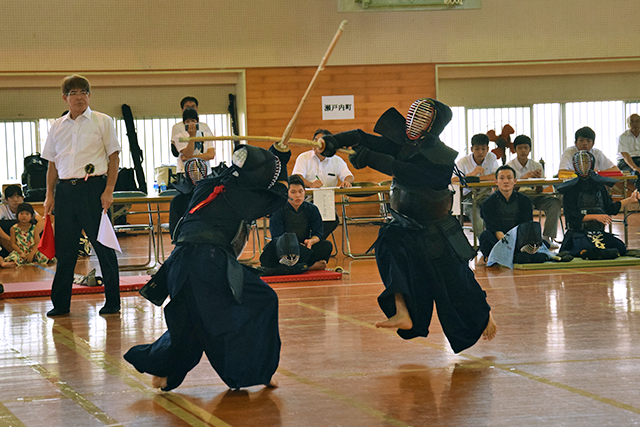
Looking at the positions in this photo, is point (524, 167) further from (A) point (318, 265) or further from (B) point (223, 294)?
(B) point (223, 294)

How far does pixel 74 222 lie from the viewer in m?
5.13

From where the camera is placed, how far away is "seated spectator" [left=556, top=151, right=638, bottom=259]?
7.52m

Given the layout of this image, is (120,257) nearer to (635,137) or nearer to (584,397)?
(584,397)

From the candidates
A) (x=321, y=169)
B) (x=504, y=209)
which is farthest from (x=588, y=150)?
(x=321, y=169)

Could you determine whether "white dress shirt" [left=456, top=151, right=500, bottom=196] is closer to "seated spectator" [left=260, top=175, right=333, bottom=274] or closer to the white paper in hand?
"seated spectator" [left=260, top=175, right=333, bottom=274]

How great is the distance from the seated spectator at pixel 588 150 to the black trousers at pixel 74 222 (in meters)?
6.10

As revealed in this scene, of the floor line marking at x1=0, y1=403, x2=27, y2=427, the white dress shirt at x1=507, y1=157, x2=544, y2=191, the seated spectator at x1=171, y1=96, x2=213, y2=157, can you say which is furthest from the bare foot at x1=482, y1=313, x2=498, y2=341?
the white dress shirt at x1=507, y1=157, x2=544, y2=191

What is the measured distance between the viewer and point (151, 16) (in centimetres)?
1218

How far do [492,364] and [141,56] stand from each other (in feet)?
33.2

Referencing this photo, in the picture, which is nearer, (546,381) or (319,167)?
(546,381)

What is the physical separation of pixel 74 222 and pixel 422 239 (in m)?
2.63

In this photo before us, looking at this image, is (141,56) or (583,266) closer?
(583,266)

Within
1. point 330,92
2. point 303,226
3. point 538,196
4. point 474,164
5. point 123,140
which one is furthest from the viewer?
point 123,140

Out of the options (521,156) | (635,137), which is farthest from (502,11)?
(521,156)
